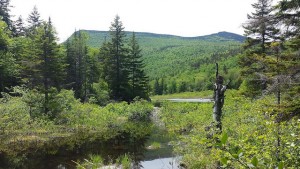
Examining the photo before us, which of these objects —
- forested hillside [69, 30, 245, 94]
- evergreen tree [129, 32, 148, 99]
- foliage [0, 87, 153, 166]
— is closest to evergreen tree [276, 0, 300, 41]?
foliage [0, 87, 153, 166]

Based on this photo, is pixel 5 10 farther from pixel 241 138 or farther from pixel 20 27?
pixel 241 138

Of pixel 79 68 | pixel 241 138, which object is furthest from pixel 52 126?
pixel 79 68

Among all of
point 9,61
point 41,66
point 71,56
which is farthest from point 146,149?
point 71,56

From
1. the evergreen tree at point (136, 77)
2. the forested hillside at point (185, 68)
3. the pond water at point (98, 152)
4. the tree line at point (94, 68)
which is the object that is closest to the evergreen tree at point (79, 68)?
the tree line at point (94, 68)

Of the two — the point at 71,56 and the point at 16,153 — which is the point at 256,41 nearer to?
the point at 16,153

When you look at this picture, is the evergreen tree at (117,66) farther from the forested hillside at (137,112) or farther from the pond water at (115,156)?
the pond water at (115,156)

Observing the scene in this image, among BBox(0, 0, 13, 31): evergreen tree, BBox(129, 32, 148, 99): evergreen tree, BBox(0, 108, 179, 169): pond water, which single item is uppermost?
BBox(0, 0, 13, 31): evergreen tree

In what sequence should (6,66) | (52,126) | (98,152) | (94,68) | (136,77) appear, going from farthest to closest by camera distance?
1. (94,68)
2. (136,77)
3. (6,66)
4. (52,126)
5. (98,152)

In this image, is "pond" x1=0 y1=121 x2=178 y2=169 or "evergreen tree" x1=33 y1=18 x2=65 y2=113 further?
"evergreen tree" x1=33 y1=18 x2=65 y2=113

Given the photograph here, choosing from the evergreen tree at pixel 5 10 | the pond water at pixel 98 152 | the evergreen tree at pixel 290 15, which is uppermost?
the evergreen tree at pixel 5 10

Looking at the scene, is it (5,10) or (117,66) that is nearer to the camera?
(117,66)

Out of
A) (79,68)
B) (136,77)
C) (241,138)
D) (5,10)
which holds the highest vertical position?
(5,10)

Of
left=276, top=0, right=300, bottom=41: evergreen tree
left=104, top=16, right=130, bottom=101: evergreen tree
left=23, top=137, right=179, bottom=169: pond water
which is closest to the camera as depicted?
left=276, top=0, right=300, bottom=41: evergreen tree

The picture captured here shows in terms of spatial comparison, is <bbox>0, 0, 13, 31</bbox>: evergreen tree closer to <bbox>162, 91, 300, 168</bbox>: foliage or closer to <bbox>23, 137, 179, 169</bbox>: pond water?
<bbox>162, 91, 300, 168</bbox>: foliage
